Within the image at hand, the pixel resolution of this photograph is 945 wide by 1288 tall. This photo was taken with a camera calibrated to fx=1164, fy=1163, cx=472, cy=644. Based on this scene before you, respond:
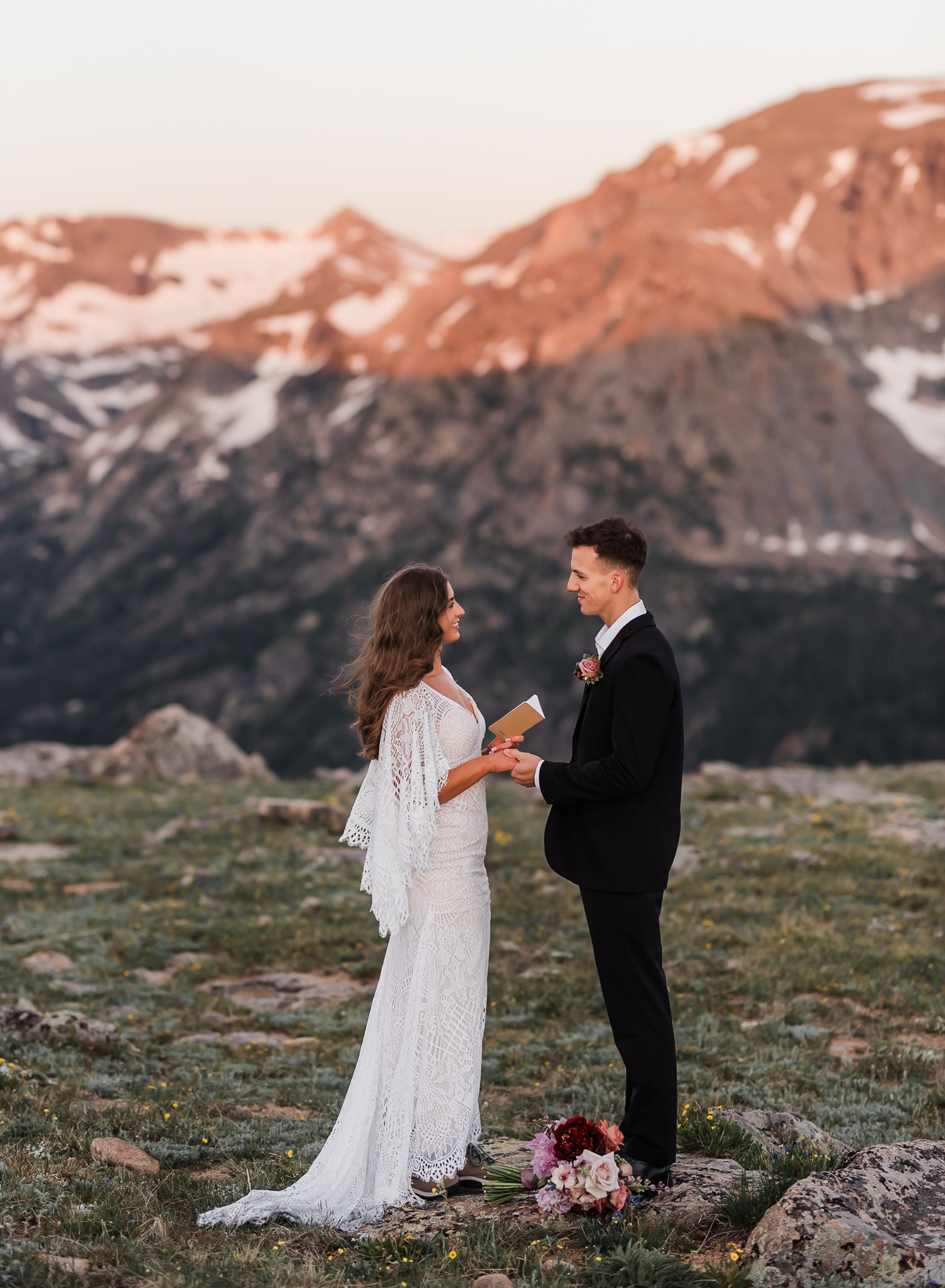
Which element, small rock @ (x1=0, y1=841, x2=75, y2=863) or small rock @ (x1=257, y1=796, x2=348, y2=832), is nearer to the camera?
small rock @ (x1=0, y1=841, x2=75, y2=863)

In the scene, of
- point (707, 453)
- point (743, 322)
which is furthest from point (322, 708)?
point (743, 322)

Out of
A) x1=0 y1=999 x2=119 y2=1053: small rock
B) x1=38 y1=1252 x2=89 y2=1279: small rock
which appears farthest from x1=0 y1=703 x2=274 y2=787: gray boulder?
x1=38 y1=1252 x2=89 y2=1279: small rock

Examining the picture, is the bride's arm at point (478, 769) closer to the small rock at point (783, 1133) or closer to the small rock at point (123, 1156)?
the small rock at point (783, 1133)

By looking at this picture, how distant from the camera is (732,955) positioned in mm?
11062

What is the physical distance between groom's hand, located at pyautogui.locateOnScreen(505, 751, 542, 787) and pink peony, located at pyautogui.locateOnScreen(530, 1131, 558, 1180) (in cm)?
162

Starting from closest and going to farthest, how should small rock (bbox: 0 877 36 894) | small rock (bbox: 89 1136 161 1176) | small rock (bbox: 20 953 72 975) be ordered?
small rock (bbox: 89 1136 161 1176) < small rock (bbox: 20 953 72 975) < small rock (bbox: 0 877 36 894)

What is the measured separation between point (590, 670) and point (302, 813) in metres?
Answer: 12.7

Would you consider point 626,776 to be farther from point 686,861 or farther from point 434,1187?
point 686,861

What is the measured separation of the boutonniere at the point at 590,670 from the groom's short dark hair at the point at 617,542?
41 centimetres

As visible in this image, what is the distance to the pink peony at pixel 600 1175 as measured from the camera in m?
5.07

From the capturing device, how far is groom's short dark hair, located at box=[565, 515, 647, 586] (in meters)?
5.41

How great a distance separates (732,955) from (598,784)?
6.53 meters

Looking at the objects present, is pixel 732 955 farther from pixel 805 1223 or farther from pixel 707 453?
pixel 707 453

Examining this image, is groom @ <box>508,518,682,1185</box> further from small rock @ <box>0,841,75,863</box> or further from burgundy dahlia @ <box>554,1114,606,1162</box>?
small rock @ <box>0,841,75,863</box>
